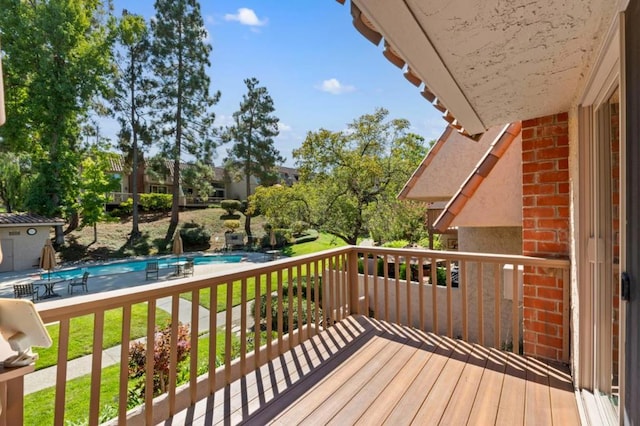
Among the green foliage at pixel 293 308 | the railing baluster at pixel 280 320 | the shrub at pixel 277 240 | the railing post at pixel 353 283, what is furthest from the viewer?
the shrub at pixel 277 240

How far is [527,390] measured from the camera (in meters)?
2.56

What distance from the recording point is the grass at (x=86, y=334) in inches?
244

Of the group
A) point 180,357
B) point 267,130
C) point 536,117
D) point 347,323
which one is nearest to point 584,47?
point 536,117

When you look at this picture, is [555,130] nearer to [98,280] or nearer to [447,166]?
[447,166]

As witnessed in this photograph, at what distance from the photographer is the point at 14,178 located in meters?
17.9

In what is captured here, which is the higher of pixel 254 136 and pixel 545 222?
pixel 254 136

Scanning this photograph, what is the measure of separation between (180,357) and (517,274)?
3.87 metres

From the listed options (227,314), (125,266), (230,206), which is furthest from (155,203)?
(227,314)

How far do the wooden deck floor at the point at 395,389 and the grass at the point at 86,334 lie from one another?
4.32 m

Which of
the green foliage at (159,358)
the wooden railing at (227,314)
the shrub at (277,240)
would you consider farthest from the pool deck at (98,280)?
the wooden railing at (227,314)

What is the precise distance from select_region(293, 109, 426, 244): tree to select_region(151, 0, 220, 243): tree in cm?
1081

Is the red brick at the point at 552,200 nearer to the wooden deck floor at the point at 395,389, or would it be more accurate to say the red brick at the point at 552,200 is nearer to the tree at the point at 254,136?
the wooden deck floor at the point at 395,389

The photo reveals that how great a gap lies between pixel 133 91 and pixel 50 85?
13.9 feet

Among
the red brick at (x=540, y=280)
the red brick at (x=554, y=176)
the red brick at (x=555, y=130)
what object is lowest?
the red brick at (x=540, y=280)
